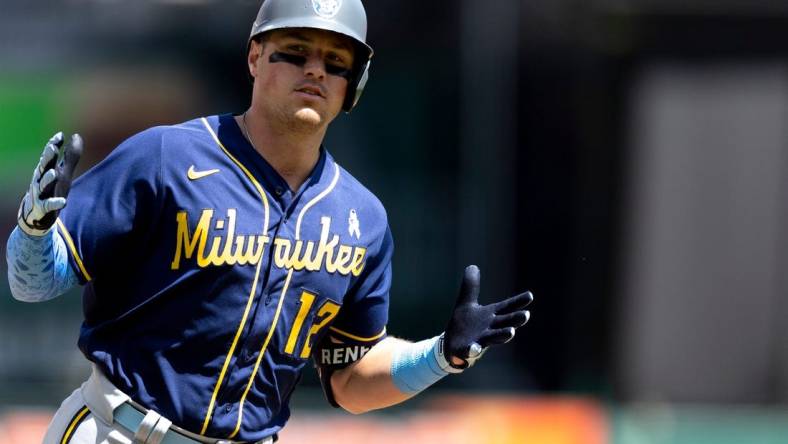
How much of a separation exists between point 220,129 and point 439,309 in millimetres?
6807

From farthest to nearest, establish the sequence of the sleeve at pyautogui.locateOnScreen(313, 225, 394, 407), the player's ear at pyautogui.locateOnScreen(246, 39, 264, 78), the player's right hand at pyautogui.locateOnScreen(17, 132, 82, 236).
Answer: the sleeve at pyautogui.locateOnScreen(313, 225, 394, 407) < the player's ear at pyautogui.locateOnScreen(246, 39, 264, 78) < the player's right hand at pyautogui.locateOnScreen(17, 132, 82, 236)

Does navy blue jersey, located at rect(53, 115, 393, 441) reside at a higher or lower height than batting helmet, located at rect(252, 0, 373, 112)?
lower

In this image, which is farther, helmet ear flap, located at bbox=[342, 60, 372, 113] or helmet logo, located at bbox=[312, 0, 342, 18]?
helmet ear flap, located at bbox=[342, 60, 372, 113]

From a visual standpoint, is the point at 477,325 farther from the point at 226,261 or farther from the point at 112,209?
the point at 112,209

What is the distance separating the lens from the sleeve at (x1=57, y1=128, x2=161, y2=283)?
3340 mm

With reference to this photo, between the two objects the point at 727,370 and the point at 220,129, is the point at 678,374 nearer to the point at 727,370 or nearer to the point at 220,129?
the point at 727,370

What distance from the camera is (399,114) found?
1029cm

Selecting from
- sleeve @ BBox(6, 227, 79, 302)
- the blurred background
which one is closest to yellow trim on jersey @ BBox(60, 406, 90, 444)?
sleeve @ BBox(6, 227, 79, 302)

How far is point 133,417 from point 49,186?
0.72m

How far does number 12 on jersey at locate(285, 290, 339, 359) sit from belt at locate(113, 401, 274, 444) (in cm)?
36

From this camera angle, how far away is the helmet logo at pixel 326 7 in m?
3.54

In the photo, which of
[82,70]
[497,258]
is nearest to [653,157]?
[497,258]

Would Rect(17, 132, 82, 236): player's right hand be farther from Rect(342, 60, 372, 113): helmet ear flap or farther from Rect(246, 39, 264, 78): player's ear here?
Rect(342, 60, 372, 113): helmet ear flap

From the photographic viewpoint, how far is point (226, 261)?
3.45 metres
